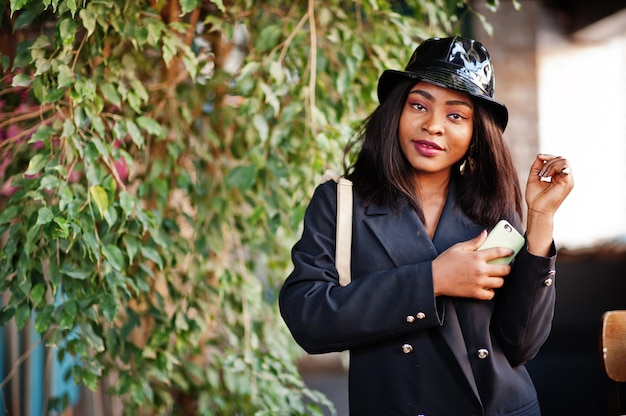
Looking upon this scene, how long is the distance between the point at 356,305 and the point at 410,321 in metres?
0.12

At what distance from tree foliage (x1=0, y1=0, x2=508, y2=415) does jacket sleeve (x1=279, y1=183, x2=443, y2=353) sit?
24.6 inches

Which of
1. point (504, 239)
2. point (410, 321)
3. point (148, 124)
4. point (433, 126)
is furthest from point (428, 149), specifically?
point (148, 124)

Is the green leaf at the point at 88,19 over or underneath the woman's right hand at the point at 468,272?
over

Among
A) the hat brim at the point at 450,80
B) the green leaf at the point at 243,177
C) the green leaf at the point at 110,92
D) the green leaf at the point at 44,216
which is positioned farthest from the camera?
the green leaf at the point at 243,177

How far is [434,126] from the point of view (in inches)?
68.6

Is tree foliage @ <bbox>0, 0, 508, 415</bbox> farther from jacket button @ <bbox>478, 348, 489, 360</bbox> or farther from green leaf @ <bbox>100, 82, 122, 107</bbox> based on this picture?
jacket button @ <bbox>478, 348, 489, 360</bbox>

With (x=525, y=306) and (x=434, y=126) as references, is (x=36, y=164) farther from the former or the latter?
(x=525, y=306)

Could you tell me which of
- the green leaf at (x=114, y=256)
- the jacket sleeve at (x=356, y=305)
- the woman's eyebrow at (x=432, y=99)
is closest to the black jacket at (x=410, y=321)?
the jacket sleeve at (x=356, y=305)

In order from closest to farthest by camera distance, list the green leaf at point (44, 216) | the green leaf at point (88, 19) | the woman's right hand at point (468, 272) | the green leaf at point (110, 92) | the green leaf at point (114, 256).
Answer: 1. the woman's right hand at point (468, 272)
2. the green leaf at point (44, 216)
3. the green leaf at point (88, 19)
4. the green leaf at point (114, 256)
5. the green leaf at point (110, 92)

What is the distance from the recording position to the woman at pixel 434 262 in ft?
5.34

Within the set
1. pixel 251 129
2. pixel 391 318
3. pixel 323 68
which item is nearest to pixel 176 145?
pixel 251 129

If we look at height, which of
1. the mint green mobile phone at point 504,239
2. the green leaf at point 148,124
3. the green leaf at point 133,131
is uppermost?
the green leaf at point 148,124

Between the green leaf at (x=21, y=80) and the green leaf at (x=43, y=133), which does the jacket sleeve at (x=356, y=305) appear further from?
the green leaf at (x=21, y=80)

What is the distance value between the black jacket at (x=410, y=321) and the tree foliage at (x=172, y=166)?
63 cm
